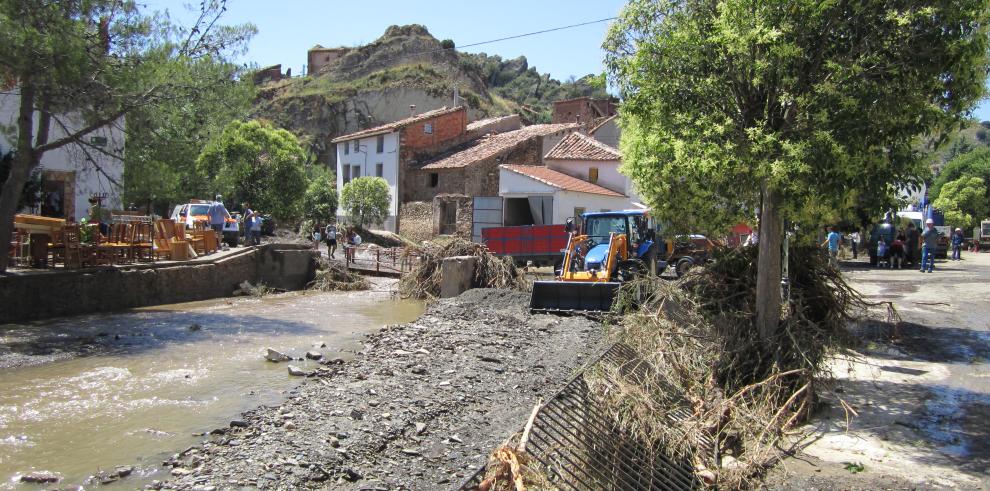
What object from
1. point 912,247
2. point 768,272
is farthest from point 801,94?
point 912,247

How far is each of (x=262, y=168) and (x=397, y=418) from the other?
34056mm

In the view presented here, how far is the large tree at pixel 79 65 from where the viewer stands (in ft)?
40.2

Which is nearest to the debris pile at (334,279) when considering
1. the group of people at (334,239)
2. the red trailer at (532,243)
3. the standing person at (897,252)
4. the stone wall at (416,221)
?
the group of people at (334,239)

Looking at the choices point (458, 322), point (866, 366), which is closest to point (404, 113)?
point (458, 322)

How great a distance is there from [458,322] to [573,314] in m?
2.30

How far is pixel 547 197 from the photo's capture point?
3191 centimetres

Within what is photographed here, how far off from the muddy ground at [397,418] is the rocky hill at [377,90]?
4244cm

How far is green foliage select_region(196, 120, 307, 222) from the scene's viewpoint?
37.4m

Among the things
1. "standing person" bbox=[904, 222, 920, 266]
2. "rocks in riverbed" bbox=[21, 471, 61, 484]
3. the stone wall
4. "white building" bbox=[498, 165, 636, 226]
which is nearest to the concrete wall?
"rocks in riverbed" bbox=[21, 471, 61, 484]

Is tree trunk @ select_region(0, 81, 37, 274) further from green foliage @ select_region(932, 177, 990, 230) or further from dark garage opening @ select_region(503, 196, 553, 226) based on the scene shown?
green foliage @ select_region(932, 177, 990, 230)

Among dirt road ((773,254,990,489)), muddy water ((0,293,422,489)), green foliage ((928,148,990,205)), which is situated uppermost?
green foliage ((928,148,990,205))

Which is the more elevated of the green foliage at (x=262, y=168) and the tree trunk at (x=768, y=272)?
the green foliage at (x=262, y=168)

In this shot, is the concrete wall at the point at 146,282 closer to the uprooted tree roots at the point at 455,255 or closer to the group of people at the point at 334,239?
the group of people at the point at 334,239

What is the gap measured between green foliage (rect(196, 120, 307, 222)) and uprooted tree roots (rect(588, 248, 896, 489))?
31.8 metres
